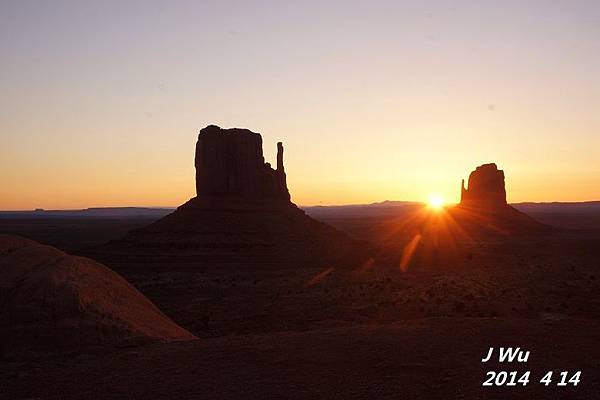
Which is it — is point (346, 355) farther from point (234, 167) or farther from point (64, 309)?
point (234, 167)

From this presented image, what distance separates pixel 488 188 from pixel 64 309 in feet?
342

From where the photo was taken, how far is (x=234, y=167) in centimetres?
6806

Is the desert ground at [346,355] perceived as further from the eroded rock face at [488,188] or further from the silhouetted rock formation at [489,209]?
the eroded rock face at [488,188]

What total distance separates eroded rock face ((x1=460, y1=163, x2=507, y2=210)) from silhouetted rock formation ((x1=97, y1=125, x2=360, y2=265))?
175 ft

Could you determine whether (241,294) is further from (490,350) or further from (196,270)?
(490,350)

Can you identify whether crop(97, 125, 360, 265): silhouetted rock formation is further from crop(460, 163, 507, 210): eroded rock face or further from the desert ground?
crop(460, 163, 507, 210): eroded rock face

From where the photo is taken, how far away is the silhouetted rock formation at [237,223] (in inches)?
2190

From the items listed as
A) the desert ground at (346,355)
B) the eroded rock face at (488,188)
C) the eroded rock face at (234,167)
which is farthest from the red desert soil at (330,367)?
the eroded rock face at (488,188)

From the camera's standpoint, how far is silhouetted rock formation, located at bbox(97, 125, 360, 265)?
182ft

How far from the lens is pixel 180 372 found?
1241 cm

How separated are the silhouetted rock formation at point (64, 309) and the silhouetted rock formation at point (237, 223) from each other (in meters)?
30.6
